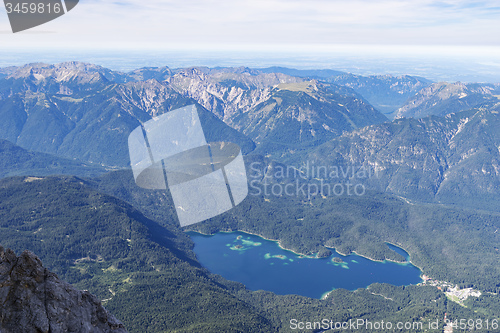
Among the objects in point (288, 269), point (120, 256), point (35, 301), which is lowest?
point (288, 269)

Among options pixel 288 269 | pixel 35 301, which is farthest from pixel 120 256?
pixel 35 301

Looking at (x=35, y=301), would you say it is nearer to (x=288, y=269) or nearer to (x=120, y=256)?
(x=120, y=256)

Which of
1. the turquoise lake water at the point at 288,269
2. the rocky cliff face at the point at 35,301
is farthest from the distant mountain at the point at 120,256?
the rocky cliff face at the point at 35,301

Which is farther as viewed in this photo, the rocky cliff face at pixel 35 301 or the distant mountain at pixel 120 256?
the distant mountain at pixel 120 256

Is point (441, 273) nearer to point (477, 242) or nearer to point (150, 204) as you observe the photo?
point (477, 242)

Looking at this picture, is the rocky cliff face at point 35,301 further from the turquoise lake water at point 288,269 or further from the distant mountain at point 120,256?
the turquoise lake water at point 288,269

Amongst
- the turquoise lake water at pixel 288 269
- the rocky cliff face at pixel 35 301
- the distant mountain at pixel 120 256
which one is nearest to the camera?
the rocky cliff face at pixel 35 301
